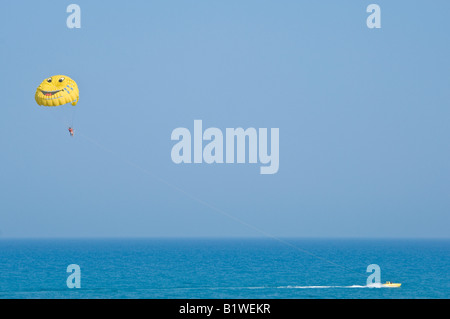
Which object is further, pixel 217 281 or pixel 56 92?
pixel 217 281

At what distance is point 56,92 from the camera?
142ft

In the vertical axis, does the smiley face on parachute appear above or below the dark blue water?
above

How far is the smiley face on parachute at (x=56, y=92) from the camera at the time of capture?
1697 inches

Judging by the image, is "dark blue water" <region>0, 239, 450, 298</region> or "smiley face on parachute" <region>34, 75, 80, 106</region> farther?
"dark blue water" <region>0, 239, 450, 298</region>

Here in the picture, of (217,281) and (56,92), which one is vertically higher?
(56,92)

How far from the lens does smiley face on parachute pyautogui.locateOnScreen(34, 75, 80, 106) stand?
141 ft

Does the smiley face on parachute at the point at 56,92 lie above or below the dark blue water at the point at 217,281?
above

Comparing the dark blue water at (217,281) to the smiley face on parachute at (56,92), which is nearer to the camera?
the smiley face on parachute at (56,92)
